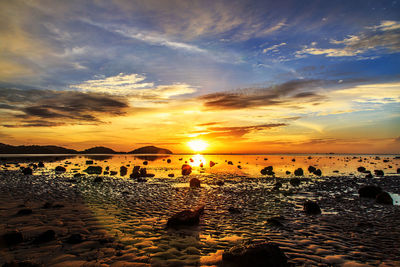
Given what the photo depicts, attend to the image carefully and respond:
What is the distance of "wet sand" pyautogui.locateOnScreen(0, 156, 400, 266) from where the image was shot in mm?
8141

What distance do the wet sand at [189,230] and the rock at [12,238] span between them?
0.25 metres

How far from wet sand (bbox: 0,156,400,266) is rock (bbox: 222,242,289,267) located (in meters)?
0.59

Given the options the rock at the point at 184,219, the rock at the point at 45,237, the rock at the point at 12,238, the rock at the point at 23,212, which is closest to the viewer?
the rock at the point at 12,238

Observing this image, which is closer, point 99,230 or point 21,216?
point 99,230

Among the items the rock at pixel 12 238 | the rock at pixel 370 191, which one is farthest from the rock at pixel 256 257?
the rock at pixel 370 191

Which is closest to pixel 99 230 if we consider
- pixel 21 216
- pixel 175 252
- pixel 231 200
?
pixel 175 252

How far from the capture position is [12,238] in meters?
8.88

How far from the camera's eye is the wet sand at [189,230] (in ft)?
26.7

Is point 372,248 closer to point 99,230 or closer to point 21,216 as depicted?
point 99,230

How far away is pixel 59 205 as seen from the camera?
50.3 ft

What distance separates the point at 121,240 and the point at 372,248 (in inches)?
434

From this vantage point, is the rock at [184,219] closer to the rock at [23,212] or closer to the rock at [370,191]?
the rock at [23,212]

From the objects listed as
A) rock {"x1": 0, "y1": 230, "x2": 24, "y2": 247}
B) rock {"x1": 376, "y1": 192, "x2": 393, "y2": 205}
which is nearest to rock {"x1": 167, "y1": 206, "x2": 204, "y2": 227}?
rock {"x1": 0, "y1": 230, "x2": 24, "y2": 247}

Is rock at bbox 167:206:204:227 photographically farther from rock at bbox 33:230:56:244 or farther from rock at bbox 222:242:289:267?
rock at bbox 33:230:56:244
